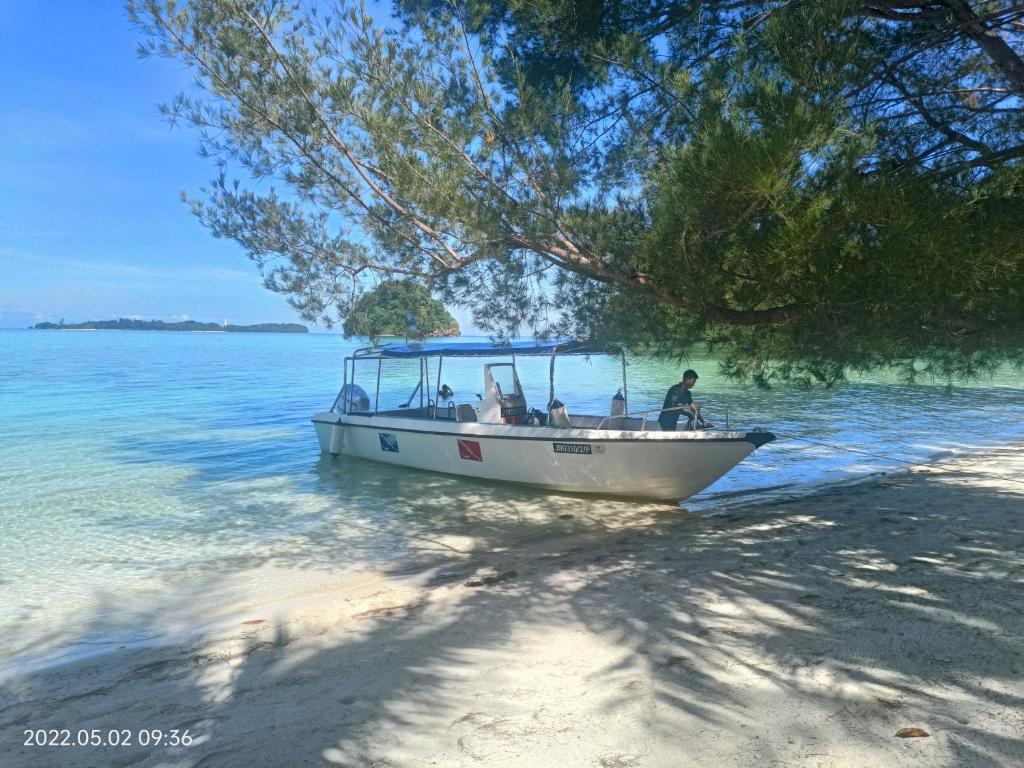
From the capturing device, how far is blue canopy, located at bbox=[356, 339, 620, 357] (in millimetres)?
9602

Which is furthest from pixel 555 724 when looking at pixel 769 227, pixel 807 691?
pixel 769 227

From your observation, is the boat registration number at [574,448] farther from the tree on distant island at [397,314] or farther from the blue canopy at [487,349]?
the tree on distant island at [397,314]

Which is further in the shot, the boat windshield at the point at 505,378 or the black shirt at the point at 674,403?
the boat windshield at the point at 505,378

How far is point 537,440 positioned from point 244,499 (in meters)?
5.26

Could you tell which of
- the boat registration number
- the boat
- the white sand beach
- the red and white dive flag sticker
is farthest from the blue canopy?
the white sand beach

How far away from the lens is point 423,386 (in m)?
13.6

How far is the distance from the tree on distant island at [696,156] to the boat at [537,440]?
2.07 meters

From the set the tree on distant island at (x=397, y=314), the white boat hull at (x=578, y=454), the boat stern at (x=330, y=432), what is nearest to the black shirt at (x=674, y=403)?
the white boat hull at (x=578, y=454)

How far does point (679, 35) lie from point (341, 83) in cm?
313

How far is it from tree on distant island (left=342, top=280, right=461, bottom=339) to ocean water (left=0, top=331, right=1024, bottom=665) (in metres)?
2.71

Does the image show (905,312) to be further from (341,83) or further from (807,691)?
(341,83)

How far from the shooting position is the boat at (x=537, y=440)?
9.10 m

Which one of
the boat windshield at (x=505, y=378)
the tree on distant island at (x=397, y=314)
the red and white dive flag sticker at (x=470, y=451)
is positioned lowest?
the red and white dive flag sticker at (x=470, y=451)

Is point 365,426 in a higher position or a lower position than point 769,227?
lower
